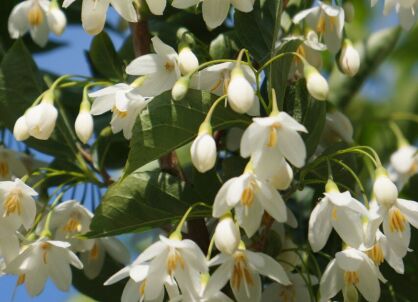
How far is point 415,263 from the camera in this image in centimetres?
208

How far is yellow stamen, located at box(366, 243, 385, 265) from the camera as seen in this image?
67.2 inches

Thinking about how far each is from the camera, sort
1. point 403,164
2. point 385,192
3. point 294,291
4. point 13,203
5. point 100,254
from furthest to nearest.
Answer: point 403,164
point 100,254
point 294,291
point 13,203
point 385,192

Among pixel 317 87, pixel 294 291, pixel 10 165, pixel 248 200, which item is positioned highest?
pixel 317 87

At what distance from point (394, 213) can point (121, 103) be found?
0.55 meters

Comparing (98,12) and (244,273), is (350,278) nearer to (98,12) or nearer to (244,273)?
(244,273)

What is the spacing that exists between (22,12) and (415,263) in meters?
1.14

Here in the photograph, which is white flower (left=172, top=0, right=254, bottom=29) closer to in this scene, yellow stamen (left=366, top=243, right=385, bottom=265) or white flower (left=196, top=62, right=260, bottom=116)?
white flower (left=196, top=62, right=260, bottom=116)

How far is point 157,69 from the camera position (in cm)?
180

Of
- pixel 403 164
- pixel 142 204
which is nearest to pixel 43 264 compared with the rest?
pixel 142 204

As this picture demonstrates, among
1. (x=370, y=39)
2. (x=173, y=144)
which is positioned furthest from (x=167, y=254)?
(x=370, y=39)

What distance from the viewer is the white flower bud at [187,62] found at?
175cm

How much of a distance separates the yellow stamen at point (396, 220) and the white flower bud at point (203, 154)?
375mm

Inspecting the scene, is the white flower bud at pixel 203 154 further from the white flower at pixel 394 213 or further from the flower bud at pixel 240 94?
the white flower at pixel 394 213

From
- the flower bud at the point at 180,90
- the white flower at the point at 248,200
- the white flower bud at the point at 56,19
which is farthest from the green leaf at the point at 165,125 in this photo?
the white flower bud at the point at 56,19
